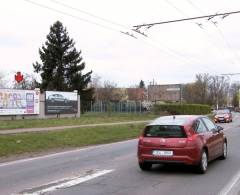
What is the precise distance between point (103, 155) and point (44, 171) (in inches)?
179

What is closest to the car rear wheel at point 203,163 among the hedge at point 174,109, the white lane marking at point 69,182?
the white lane marking at point 69,182

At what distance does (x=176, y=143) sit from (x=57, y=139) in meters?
11.4

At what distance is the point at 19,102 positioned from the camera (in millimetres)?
42500

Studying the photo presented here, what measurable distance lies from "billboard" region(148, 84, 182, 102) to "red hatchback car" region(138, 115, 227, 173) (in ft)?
413

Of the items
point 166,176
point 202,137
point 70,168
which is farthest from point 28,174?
point 202,137

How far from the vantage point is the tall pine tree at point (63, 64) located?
235 feet

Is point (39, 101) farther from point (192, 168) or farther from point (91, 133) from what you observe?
point (192, 168)

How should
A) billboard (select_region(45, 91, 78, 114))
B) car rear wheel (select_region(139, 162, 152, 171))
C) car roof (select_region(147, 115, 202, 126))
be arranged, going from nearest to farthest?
1. car roof (select_region(147, 115, 202, 126))
2. car rear wheel (select_region(139, 162, 152, 171))
3. billboard (select_region(45, 91, 78, 114))

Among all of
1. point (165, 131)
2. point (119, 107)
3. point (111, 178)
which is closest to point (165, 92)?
point (119, 107)

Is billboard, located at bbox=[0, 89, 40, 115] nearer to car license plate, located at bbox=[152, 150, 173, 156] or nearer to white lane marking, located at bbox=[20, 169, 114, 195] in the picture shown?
white lane marking, located at bbox=[20, 169, 114, 195]

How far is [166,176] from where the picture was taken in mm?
11828

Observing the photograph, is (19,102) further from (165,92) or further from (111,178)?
(165,92)

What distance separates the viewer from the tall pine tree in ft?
235

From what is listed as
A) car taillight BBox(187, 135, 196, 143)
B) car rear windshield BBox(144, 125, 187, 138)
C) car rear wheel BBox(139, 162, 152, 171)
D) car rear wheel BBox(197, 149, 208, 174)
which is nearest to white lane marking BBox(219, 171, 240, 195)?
car rear wheel BBox(197, 149, 208, 174)
